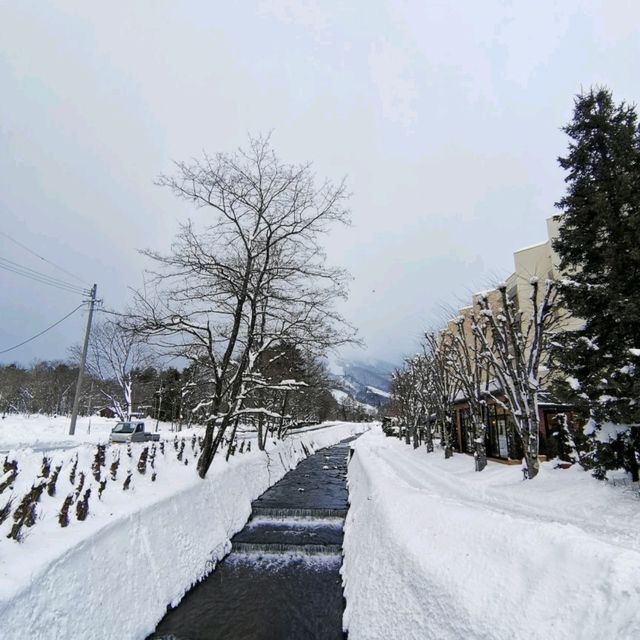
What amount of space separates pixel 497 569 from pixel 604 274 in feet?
25.1

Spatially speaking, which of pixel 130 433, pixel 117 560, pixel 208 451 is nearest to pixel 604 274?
pixel 208 451

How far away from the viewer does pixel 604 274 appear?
29.5 ft

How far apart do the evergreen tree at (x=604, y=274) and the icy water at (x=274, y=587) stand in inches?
239

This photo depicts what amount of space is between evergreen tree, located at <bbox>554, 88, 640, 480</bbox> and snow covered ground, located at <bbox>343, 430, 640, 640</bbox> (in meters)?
1.47

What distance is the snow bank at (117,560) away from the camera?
406 cm

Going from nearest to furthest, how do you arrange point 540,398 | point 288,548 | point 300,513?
point 288,548
point 300,513
point 540,398

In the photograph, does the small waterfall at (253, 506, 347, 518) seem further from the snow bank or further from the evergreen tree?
the evergreen tree

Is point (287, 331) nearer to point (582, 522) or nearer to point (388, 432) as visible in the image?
point (582, 522)

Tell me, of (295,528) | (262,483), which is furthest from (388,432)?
(295,528)

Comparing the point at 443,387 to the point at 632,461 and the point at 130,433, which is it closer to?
the point at 632,461

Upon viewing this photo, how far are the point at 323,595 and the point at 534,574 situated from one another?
473 centimetres

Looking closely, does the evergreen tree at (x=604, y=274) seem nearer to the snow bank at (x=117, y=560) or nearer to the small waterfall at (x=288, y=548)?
the small waterfall at (x=288, y=548)

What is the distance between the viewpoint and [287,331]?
11711 mm

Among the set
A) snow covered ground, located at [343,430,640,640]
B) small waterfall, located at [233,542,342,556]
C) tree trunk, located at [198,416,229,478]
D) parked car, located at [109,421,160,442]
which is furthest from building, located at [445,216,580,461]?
parked car, located at [109,421,160,442]
